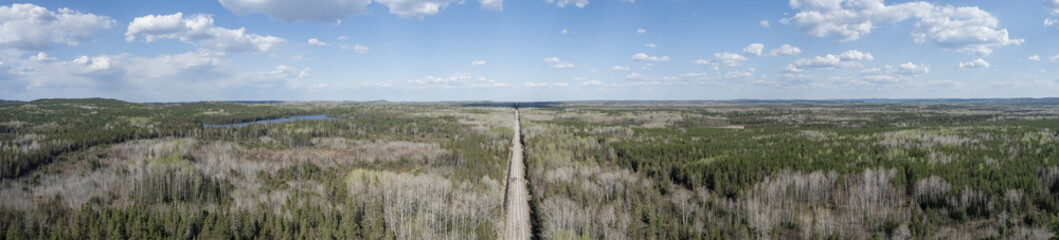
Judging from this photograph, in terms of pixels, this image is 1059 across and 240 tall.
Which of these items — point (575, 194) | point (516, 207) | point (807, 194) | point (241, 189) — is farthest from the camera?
point (241, 189)

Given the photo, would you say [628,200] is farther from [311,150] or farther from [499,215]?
[311,150]

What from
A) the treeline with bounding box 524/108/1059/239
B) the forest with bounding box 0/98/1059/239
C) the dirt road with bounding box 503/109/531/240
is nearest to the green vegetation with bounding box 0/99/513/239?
the forest with bounding box 0/98/1059/239

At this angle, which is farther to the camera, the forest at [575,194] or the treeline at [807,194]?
the forest at [575,194]

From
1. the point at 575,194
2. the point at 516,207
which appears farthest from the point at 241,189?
the point at 575,194

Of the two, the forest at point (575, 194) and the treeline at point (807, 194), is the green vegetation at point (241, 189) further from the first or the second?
the treeline at point (807, 194)

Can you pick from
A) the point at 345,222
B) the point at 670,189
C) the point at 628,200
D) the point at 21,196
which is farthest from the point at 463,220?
the point at 21,196

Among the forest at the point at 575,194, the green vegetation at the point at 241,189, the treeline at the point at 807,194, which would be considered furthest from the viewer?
the green vegetation at the point at 241,189

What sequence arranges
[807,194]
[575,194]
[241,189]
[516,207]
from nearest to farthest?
[516,207]
[575,194]
[807,194]
[241,189]

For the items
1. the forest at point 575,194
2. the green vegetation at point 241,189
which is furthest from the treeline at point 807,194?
the green vegetation at point 241,189

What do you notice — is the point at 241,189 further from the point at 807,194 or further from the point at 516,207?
the point at 807,194

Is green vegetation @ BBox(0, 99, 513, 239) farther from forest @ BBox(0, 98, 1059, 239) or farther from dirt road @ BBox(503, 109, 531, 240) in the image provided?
dirt road @ BBox(503, 109, 531, 240)
